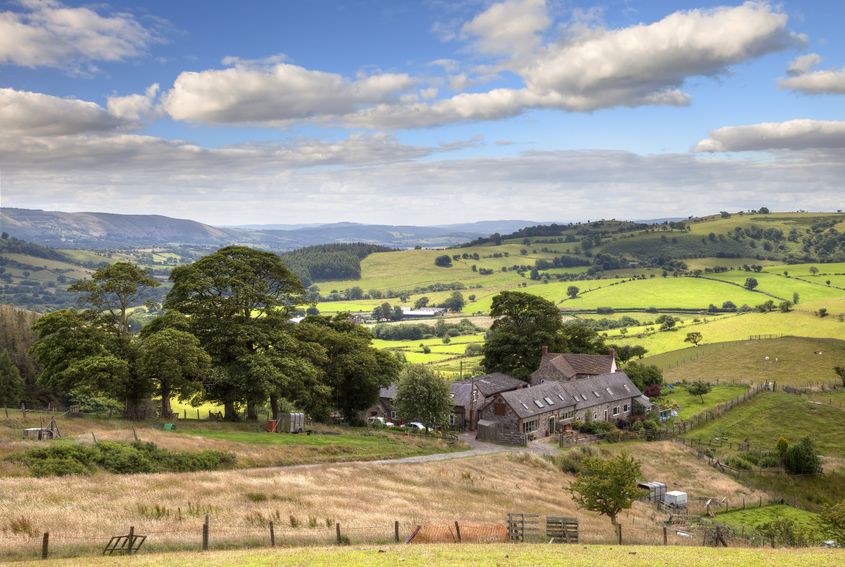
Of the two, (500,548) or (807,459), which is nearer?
(500,548)

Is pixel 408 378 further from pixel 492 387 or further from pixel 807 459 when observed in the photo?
pixel 807 459

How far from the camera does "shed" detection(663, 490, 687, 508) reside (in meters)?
57.1

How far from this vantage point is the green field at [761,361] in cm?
10806

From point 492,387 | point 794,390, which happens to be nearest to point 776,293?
point 794,390

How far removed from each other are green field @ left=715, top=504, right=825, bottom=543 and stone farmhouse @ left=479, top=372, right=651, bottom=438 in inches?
1006

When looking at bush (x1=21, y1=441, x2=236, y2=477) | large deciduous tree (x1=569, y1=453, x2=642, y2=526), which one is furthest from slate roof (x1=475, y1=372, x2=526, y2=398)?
bush (x1=21, y1=441, x2=236, y2=477)

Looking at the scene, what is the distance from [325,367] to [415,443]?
46.5ft

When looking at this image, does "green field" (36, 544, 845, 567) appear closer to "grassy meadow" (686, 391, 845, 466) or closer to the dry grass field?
the dry grass field

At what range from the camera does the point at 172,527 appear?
102 feet

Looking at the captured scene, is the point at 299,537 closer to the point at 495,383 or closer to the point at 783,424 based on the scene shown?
the point at 495,383

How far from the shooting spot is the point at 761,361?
11462cm

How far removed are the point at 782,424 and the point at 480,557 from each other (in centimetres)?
7258

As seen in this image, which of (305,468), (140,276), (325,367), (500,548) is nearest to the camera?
(500,548)

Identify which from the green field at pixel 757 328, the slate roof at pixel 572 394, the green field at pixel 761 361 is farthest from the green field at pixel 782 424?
the green field at pixel 757 328
